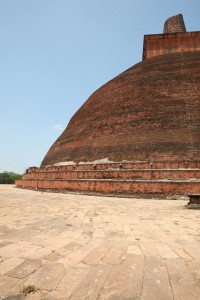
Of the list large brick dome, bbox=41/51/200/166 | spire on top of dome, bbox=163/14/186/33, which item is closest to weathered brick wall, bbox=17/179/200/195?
large brick dome, bbox=41/51/200/166

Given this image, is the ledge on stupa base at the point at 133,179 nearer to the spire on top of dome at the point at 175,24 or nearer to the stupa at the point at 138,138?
the stupa at the point at 138,138

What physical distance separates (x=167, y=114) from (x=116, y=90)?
160 inches

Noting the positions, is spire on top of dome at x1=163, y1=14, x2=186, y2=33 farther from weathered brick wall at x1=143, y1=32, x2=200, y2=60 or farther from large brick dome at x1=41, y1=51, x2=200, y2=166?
large brick dome at x1=41, y1=51, x2=200, y2=166

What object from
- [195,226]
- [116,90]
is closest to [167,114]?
[116,90]

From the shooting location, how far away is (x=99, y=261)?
2369 mm

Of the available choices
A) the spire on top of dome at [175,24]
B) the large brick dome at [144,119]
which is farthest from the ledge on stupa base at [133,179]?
the spire on top of dome at [175,24]

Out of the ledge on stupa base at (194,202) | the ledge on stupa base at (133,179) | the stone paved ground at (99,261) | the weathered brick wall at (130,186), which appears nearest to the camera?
the stone paved ground at (99,261)

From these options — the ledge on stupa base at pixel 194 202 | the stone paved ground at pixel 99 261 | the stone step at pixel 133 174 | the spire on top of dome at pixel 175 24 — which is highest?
the spire on top of dome at pixel 175 24

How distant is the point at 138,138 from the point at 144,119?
1091 millimetres

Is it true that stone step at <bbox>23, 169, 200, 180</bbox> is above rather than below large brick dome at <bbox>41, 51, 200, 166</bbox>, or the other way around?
below

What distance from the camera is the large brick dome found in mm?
10977

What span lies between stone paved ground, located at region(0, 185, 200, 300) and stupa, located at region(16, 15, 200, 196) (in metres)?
5.96

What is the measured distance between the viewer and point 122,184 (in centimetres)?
988

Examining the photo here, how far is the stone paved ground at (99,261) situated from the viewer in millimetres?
1788
